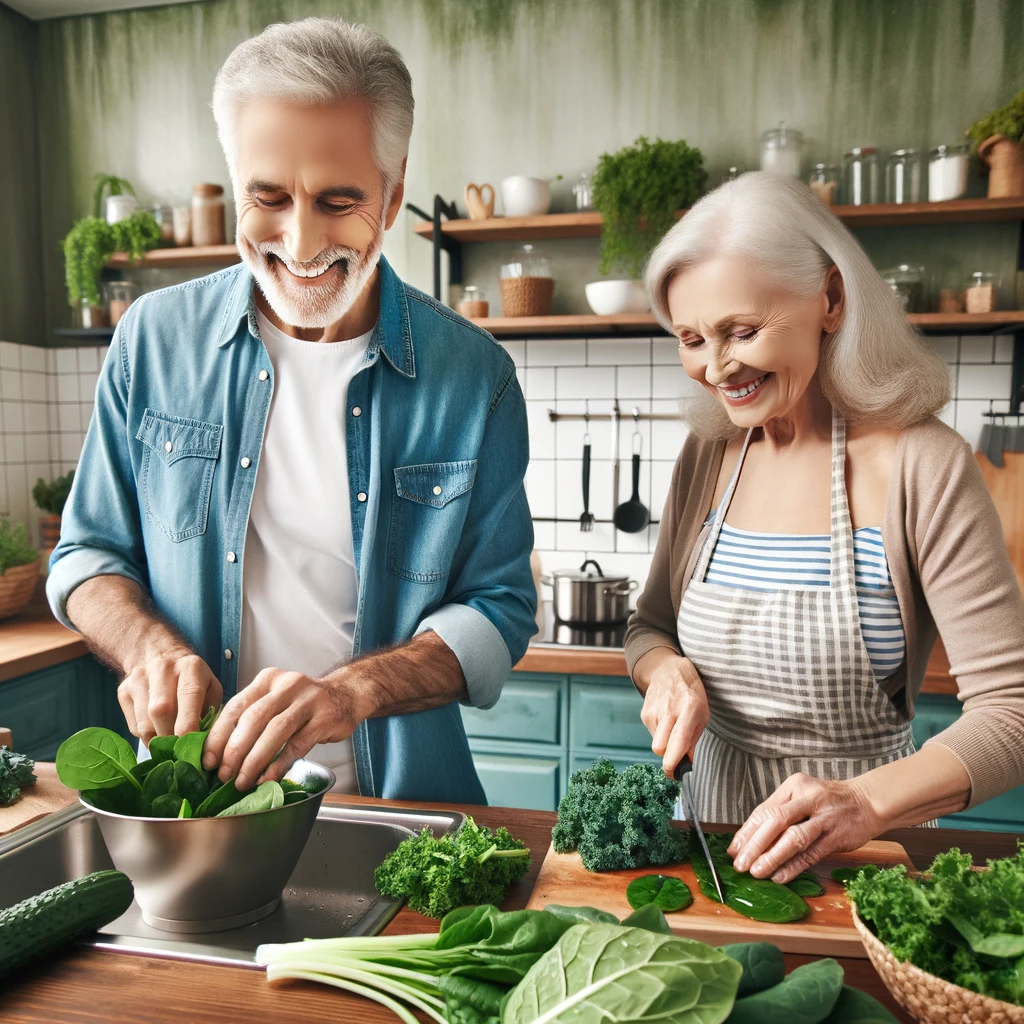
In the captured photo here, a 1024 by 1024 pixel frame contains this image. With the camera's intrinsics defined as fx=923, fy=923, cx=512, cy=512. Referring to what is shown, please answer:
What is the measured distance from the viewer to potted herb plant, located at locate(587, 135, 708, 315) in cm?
261

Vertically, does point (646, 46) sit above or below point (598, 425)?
above

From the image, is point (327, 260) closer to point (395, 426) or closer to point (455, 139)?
point (395, 426)

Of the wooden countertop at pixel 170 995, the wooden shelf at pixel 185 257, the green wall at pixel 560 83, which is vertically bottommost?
the wooden countertop at pixel 170 995

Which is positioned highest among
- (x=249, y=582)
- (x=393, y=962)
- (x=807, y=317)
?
(x=807, y=317)

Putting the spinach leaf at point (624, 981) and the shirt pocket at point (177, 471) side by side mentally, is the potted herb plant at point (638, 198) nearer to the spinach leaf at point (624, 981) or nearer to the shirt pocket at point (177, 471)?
the shirt pocket at point (177, 471)

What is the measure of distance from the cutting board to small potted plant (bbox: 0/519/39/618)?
2257 mm

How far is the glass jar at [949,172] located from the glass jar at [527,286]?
1105mm

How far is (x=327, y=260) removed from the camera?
1185 millimetres

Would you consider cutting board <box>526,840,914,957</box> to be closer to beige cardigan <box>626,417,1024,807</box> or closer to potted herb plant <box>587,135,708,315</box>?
beige cardigan <box>626,417,1024,807</box>

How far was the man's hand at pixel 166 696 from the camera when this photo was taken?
38.6 inches

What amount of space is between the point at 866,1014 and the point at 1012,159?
2.53 meters

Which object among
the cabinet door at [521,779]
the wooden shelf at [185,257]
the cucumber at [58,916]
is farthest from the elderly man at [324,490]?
the wooden shelf at [185,257]

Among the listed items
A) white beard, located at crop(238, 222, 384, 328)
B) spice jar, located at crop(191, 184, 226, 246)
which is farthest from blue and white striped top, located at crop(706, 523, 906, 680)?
spice jar, located at crop(191, 184, 226, 246)

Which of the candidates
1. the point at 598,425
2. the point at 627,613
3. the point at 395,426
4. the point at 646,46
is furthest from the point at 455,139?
the point at 395,426
